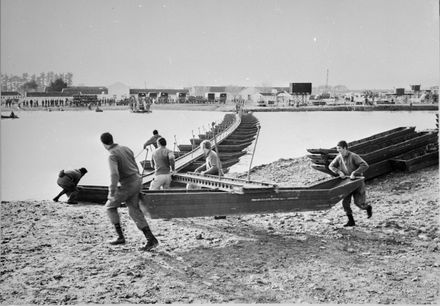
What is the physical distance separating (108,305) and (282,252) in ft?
9.12

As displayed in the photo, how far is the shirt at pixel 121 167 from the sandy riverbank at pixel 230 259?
107 cm

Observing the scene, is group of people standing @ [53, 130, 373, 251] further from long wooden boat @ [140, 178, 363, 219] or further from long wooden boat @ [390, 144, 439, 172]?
long wooden boat @ [390, 144, 439, 172]

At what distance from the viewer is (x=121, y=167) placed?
5.82 metres

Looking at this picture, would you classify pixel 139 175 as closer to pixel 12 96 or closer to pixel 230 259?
pixel 230 259

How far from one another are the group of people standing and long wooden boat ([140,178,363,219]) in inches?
8.4

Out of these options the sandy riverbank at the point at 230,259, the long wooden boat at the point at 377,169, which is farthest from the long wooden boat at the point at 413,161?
the sandy riverbank at the point at 230,259

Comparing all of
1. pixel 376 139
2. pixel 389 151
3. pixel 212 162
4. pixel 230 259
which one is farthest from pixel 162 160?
pixel 376 139

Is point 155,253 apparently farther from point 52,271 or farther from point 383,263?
point 383,263

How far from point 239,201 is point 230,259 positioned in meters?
1.00

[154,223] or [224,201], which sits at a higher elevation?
[224,201]

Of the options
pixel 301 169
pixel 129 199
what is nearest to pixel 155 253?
pixel 129 199

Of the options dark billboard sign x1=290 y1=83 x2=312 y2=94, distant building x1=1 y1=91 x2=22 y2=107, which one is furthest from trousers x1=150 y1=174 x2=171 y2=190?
dark billboard sign x1=290 y1=83 x2=312 y2=94

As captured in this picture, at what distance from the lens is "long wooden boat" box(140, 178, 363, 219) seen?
6.25 metres

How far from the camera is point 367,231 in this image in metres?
7.21
